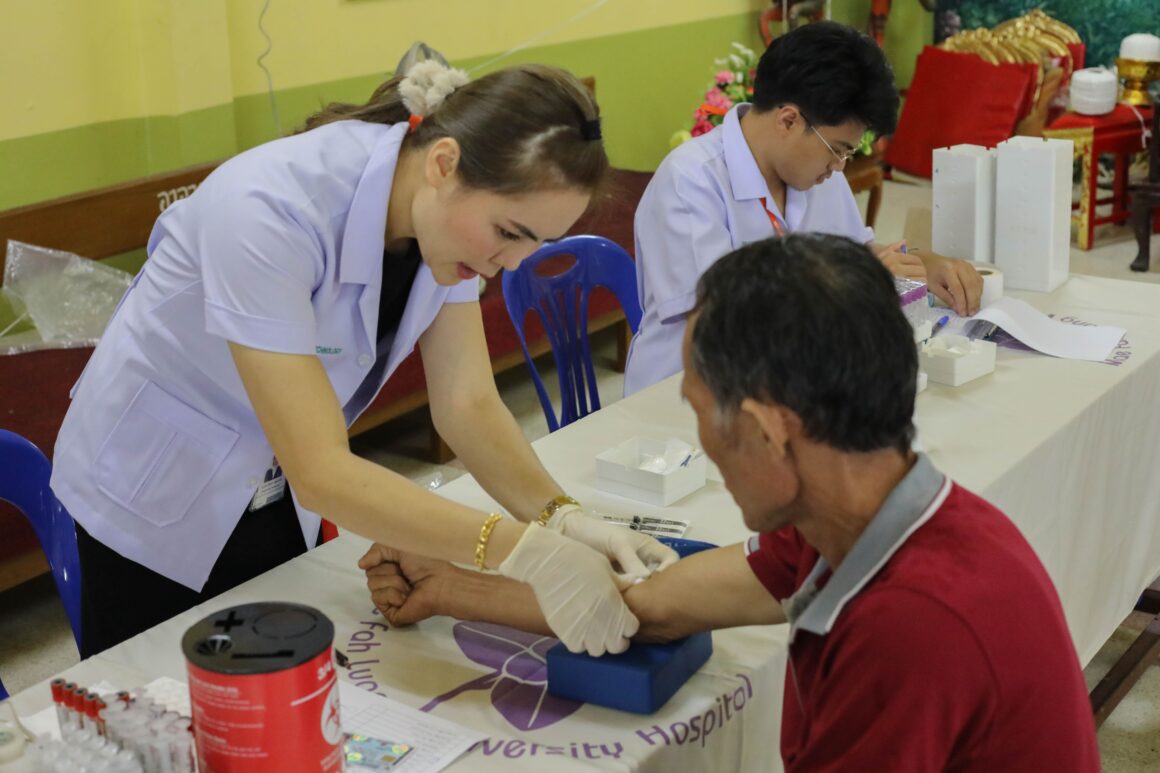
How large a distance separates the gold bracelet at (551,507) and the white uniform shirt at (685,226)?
31.3 inches

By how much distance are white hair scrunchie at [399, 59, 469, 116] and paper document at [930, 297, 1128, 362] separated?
1206 mm

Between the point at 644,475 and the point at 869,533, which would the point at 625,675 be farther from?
the point at 644,475

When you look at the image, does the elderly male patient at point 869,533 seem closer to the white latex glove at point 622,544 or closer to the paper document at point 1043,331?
the white latex glove at point 622,544

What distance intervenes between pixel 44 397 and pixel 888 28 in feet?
18.3

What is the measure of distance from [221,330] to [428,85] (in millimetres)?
376

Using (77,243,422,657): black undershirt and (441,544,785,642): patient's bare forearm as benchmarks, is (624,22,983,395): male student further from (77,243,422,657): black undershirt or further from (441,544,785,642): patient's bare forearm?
(441,544,785,642): patient's bare forearm

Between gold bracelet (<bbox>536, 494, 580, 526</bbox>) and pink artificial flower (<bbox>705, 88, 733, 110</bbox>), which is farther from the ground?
pink artificial flower (<bbox>705, 88, 733, 110</bbox>)

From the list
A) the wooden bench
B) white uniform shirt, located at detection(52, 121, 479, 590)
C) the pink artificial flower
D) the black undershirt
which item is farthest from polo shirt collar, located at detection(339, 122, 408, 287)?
the pink artificial flower

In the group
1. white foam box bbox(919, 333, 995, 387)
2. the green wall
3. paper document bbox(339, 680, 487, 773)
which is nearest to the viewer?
paper document bbox(339, 680, 487, 773)

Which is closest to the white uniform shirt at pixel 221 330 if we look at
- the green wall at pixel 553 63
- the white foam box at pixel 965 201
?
the green wall at pixel 553 63

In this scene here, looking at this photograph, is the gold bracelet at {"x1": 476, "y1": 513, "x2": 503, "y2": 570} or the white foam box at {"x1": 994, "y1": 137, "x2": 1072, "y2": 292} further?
the white foam box at {"x1": 994, "y1": 137, "x2": 1072, "y2": 292}

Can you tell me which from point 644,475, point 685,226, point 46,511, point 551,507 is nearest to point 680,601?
point 551,507

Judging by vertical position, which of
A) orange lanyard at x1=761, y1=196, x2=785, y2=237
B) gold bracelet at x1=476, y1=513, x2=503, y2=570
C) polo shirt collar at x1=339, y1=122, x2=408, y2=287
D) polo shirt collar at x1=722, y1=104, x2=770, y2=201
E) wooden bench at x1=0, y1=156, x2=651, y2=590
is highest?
polo shirt collar at x1=339, y1=122, x2=408, y2=287

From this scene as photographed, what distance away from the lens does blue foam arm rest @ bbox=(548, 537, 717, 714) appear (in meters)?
1.33
